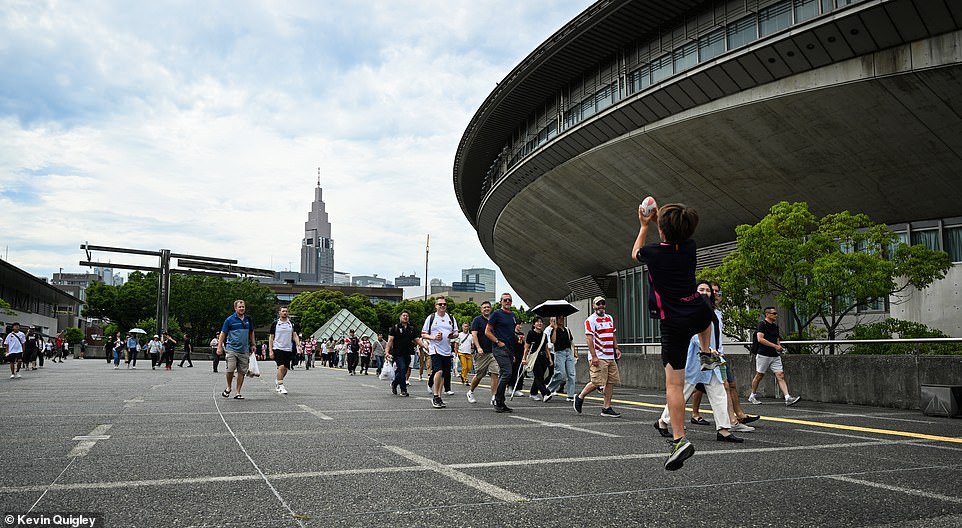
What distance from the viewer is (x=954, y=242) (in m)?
24.6

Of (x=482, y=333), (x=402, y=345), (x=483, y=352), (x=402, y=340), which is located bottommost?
(x=483, y=352)

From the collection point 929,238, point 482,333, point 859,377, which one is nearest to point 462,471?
point 482,333

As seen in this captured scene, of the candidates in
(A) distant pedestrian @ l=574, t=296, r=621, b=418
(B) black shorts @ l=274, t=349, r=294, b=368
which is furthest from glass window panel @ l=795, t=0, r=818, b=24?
(B) black shorts @ l=274, t=349, r=294, b=368

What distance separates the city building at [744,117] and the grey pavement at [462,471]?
13.3m

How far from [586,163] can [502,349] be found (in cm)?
2042

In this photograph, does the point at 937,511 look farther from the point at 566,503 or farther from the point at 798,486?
the point at 566,503

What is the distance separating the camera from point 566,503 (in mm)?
4395

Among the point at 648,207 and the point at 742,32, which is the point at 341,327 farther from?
the point at 648,207

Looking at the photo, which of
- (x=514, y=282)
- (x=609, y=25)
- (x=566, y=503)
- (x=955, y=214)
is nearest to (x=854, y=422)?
(x=566, y=503)

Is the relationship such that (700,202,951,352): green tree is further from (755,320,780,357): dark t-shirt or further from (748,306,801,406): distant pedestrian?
(755,320,780,357): dark t-shirt

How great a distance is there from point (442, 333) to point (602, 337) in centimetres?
293

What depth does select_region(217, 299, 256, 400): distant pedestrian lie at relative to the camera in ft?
45.0

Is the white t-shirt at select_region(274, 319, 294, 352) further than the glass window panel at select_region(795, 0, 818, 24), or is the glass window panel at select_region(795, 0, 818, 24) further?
the glass window panel at select_region(795, 0, 818, 24)

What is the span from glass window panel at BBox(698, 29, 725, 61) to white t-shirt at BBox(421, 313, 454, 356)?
53.1 ft
